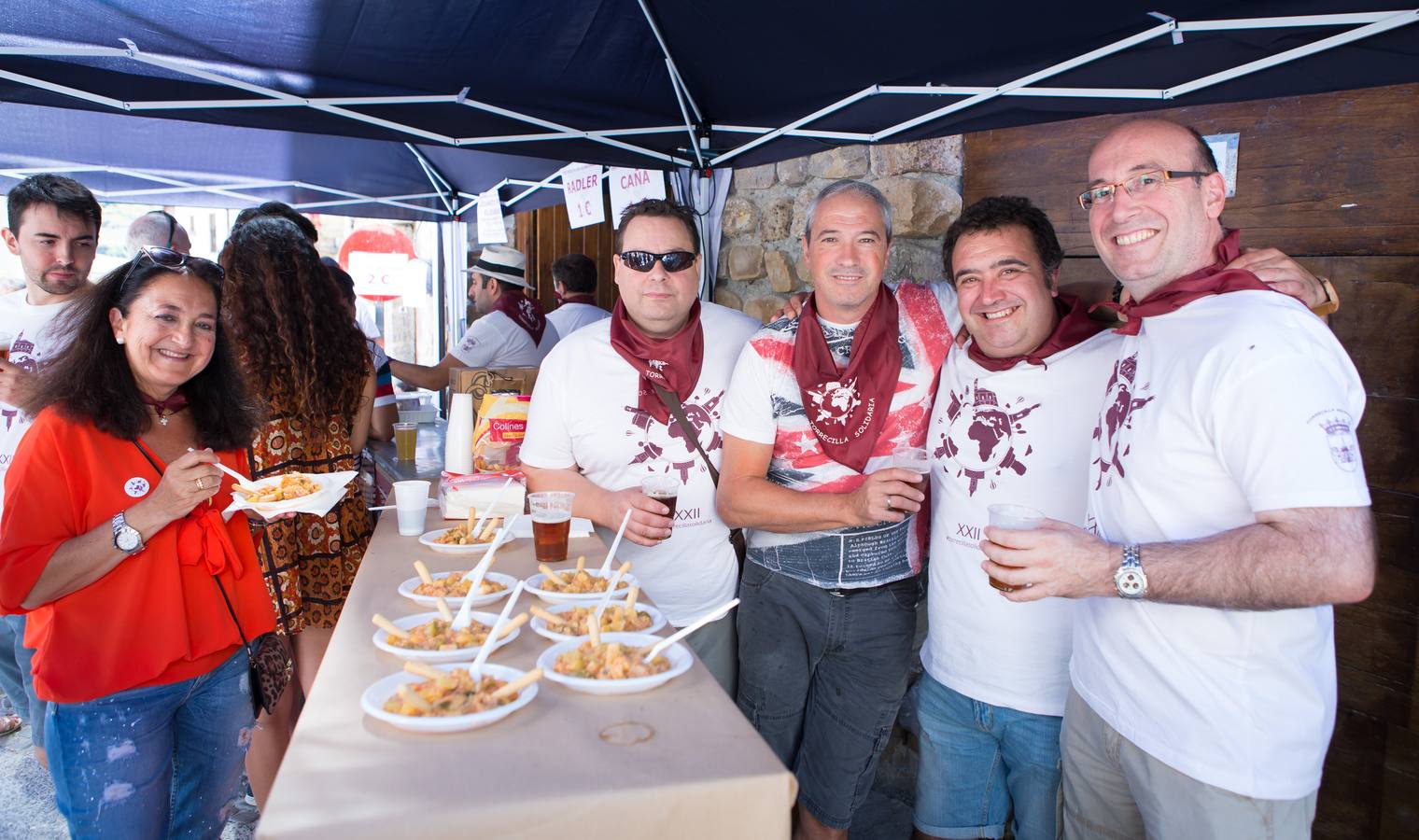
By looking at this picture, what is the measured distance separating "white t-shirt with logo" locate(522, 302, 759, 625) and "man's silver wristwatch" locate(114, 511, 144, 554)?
112 centimetres

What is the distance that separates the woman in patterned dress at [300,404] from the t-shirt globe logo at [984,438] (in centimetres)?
207

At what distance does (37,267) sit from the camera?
129 inches

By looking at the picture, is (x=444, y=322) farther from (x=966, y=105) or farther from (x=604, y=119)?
(x=966, y=105)

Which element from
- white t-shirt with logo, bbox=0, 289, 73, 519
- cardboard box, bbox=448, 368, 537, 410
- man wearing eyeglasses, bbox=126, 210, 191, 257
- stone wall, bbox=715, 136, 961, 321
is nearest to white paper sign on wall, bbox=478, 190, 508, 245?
man wearing eyeglasses, bbox=126, 210, 191, 257

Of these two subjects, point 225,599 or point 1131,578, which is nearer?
point 1131,578

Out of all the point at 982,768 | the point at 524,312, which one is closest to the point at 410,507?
the point at 982,768

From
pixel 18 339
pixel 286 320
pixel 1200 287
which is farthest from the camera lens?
pixel 18 339

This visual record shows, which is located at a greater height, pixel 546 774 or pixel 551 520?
pixel 551 520

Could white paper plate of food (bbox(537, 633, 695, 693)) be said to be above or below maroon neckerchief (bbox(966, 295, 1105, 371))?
below

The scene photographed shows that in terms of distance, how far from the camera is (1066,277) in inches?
126

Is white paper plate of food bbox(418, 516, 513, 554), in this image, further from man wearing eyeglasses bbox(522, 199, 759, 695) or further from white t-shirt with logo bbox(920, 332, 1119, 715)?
white t-shirt with logo bbox(920, 332, 1119, 715)

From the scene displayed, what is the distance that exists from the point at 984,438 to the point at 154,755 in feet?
7.41

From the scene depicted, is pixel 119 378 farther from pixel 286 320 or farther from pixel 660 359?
pixel 660 359

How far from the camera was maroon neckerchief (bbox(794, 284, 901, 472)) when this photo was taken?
253 cm
